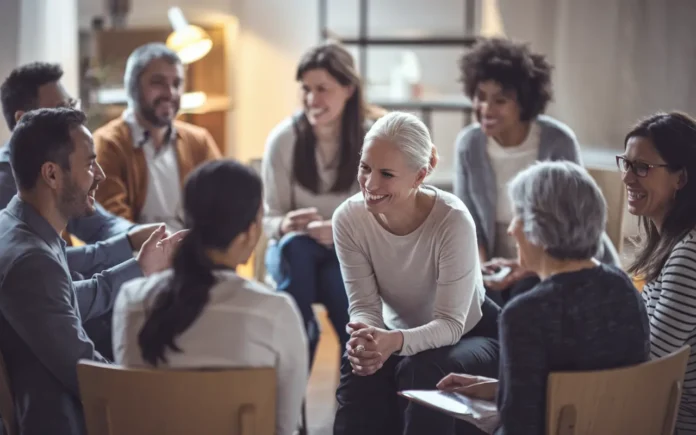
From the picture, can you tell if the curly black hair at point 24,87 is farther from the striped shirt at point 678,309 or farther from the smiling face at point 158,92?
the striped shirt at point 678,309

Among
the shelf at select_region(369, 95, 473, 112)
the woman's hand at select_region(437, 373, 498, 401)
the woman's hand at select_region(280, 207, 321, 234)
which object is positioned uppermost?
the shelf at select_region(369, 95, 473, 112)

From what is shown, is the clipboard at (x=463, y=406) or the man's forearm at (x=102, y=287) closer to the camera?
the clipboard at (x=463, y=406)

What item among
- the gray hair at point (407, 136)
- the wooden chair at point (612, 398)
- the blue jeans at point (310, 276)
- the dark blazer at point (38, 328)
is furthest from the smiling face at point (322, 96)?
the wooden chair at point (612, 398)

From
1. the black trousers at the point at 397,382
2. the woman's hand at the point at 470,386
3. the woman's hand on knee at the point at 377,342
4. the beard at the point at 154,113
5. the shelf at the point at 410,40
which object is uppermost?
the shelf at the point at 410,40

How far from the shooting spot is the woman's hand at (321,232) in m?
3.11

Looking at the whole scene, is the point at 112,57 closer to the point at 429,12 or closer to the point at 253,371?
the point at 429,12

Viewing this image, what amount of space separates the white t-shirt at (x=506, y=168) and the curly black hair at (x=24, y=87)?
5.14ft

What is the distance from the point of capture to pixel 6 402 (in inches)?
73.4

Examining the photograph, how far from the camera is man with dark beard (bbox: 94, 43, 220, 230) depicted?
326cm

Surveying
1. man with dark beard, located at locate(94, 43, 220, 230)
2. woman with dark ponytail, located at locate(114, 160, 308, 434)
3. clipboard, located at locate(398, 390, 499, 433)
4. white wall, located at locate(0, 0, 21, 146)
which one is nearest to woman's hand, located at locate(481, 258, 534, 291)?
clipboard, located at locate(398, 390, 499, 433)

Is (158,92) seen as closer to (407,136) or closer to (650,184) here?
(407,136)

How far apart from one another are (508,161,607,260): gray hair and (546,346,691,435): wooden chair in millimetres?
240

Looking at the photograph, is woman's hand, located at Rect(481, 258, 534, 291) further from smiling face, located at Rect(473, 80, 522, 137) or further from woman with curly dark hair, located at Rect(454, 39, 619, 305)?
smiling face, located at Rect(473, 80, 522, 137)

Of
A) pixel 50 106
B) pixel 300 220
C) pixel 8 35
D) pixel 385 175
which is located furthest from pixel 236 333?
pixel 8 35
